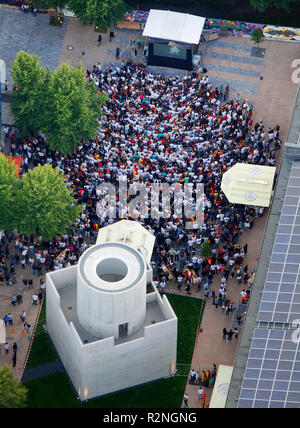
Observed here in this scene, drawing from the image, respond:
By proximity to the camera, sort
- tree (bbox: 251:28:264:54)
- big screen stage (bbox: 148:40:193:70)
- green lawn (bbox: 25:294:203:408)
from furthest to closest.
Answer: tree (bbox: 251:28:264:54), big screen stage (bbox: 148:40:193:70), green lawn (bbox: 25:294:203:408)

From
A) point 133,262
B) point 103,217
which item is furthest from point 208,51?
point 133,262

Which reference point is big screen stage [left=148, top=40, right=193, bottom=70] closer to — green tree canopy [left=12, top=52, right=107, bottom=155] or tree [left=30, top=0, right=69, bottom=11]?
tree [left=30, top=0, right=69, bottom=11]

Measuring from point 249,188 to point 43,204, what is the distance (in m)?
21.6

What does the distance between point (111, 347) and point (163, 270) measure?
1528cm

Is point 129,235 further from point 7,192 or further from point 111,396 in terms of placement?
point 111,396

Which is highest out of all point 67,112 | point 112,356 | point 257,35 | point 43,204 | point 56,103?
point 257,35

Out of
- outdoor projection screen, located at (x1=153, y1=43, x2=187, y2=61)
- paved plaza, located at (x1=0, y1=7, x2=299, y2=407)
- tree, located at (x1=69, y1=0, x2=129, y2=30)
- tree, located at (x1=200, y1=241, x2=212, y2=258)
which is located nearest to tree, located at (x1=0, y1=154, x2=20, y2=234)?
paved plaza, located at (x1=0, y1=7, x2=299, y2=407)

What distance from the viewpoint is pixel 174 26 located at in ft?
484

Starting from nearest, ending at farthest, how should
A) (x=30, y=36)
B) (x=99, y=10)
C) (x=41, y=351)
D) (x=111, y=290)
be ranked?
(x=111, y=290) → (x=41, y=351) → (x=99, y=10) → (x=30, y=36)

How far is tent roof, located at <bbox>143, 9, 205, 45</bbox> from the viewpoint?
14625 centimetres

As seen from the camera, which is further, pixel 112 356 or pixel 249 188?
pixel 249 188

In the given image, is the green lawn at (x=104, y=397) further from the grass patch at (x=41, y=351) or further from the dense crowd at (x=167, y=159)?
the dense crowd at (x=167, y=159)

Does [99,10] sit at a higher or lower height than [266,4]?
lower

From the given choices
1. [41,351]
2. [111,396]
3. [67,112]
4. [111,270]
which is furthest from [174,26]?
[111,396]
